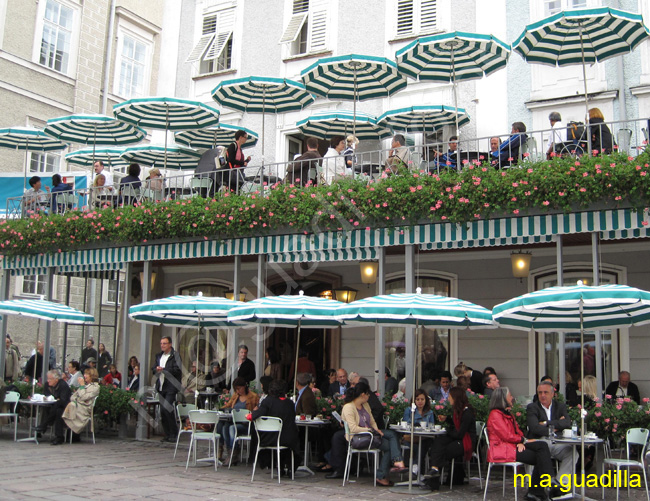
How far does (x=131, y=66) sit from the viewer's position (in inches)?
1038

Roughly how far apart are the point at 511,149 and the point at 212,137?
8.82 m

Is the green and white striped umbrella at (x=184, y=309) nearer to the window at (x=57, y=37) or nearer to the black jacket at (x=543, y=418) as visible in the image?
the black jacket at (x=543, y=418)

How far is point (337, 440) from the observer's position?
31.7 ft

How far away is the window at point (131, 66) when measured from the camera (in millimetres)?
25906

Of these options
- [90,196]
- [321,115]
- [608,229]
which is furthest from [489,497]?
[90,196]

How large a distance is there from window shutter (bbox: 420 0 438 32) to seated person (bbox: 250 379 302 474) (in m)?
9.58

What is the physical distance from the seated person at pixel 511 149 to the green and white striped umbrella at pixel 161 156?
940cm

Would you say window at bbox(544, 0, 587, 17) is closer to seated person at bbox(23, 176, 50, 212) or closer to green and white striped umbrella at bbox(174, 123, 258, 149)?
green and white striped umbrella at bbox(174, 123, 258, 149)

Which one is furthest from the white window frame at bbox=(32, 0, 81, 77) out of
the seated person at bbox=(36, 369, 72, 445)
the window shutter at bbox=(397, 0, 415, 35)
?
the seated person at bbox=(36, 369, 72, 445)

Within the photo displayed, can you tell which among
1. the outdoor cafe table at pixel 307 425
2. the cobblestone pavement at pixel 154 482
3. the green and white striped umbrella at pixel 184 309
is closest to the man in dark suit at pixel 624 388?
the cobblestone pavement at pixel 154 482

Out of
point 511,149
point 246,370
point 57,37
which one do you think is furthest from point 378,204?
point 57,37

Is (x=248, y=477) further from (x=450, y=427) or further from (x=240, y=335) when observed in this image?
(x=240, y=335)

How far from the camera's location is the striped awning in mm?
10000

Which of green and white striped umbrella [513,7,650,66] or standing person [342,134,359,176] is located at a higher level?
green and white striped umbrella [513,7,650,66]
